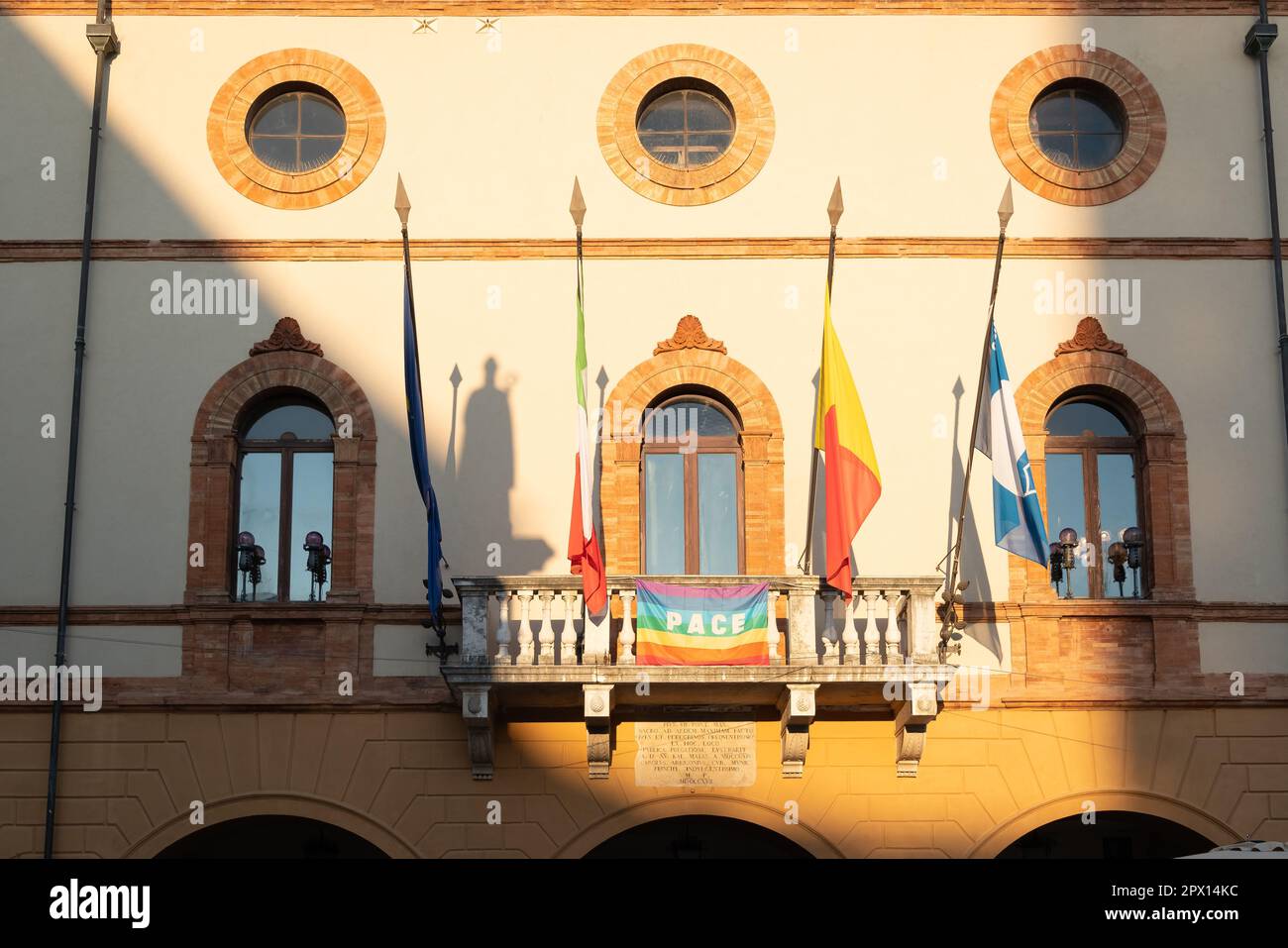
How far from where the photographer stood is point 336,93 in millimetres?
23375

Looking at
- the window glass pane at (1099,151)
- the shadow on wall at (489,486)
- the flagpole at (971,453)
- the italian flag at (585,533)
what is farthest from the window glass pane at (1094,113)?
the shadow on wall at (489,486)

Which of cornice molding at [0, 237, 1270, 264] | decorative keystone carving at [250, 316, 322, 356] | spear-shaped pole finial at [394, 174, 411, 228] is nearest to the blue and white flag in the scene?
cornice molding at [0, 237, 1270, 264]

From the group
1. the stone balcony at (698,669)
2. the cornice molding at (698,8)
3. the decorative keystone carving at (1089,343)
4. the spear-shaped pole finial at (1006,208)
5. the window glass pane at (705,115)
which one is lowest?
the stone balcony at (698,669)

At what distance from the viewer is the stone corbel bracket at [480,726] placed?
67.7 feet

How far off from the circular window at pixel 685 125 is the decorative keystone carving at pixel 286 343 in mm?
4018

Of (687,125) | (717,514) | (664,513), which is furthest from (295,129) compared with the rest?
(717,514)

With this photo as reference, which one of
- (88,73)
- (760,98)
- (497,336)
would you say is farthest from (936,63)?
(88,73)

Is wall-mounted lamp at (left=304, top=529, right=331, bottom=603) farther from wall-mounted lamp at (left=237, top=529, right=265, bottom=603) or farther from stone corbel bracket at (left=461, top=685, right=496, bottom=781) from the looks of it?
stone corbel bracket at (left=461, top=685, right=496, bottom=781)

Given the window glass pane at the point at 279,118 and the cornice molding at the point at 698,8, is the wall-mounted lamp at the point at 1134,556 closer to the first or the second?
the cornice molding at the point at 698,8

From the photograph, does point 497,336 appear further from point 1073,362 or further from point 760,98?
point 1073,362

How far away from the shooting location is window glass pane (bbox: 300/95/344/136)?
77.2ft

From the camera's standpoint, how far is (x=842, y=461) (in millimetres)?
20891

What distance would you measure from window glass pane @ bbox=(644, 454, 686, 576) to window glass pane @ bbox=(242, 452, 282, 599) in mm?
4121

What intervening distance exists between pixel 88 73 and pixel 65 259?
7.44 ft
